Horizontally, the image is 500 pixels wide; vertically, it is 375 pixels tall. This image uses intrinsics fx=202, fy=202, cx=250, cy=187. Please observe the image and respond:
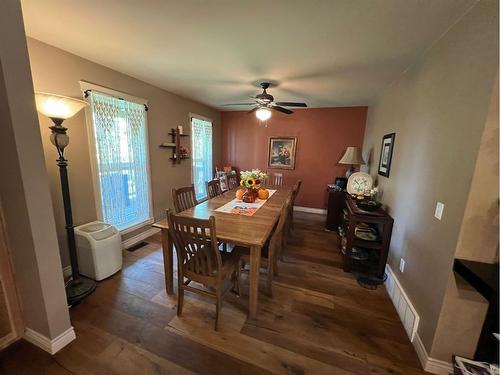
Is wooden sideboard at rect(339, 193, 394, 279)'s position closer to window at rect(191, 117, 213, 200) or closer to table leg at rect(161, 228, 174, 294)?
table leg at rect(161, 228, 174, 294)

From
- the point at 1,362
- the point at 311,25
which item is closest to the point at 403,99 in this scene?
the point at 311,25

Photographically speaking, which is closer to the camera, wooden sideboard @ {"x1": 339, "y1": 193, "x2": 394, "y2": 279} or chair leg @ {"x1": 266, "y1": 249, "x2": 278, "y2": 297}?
chair leg @ {"x1": 266, "y1": 249, "x2": 278, "y2": 297}

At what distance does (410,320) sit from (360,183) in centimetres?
167

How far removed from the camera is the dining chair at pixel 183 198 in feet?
7.61

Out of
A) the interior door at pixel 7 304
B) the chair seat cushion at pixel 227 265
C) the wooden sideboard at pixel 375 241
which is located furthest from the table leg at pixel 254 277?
the interior door at pixel 7 304

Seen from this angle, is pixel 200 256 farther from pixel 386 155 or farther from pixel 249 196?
pixel 386 155

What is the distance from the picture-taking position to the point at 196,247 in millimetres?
1601

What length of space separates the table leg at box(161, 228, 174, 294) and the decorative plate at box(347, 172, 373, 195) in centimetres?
245

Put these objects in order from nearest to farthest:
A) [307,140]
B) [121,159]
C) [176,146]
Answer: [121,159]
[176,146]
[307,140]

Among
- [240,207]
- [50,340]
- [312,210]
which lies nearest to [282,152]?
[312,210]

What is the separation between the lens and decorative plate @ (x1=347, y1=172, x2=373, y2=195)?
110 inches

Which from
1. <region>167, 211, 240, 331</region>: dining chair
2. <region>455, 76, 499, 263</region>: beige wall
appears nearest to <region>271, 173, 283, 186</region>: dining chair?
<region>167, 211, 240, 331</region>: dining chair

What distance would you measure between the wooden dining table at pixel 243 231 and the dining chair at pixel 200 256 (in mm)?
166

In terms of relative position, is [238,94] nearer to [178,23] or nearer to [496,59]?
[178,23]
